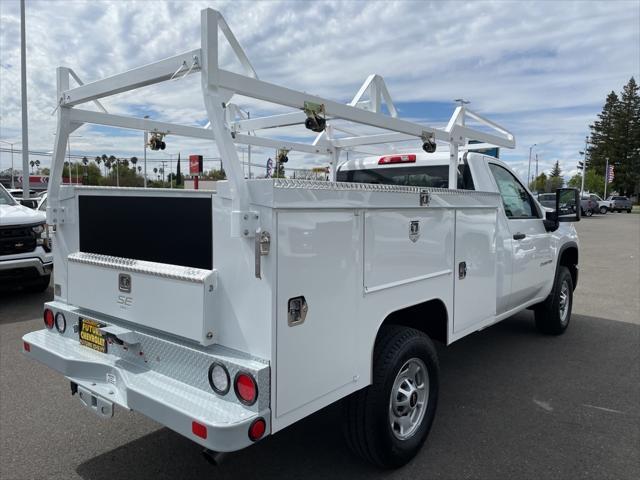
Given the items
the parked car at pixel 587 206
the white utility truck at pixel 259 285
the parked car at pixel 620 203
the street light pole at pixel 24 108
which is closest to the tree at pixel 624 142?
the parked car at pixel 620 203

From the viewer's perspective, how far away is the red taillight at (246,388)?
231 cm

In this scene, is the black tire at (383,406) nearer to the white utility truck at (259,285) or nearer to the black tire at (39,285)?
the white utility truck at (259,285)

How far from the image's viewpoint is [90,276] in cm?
321

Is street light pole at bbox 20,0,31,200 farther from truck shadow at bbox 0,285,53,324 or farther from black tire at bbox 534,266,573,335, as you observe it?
black tire at bbox 534,266,573,335

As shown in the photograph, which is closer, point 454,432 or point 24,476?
point 24,476

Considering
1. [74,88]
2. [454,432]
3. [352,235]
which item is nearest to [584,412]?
[454,432]

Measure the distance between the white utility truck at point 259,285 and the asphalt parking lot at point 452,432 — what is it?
16.5 inches

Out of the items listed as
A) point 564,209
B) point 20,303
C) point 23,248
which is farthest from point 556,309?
point 20,303

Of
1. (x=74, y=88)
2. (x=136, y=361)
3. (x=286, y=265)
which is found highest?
(x=74, y=88)

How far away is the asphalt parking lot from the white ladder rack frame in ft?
5.09

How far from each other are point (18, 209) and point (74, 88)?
5787 mm

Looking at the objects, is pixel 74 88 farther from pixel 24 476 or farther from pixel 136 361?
pixel 24 476

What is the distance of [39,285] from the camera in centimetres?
816

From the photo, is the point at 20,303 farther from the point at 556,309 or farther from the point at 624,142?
the point at 624,142
